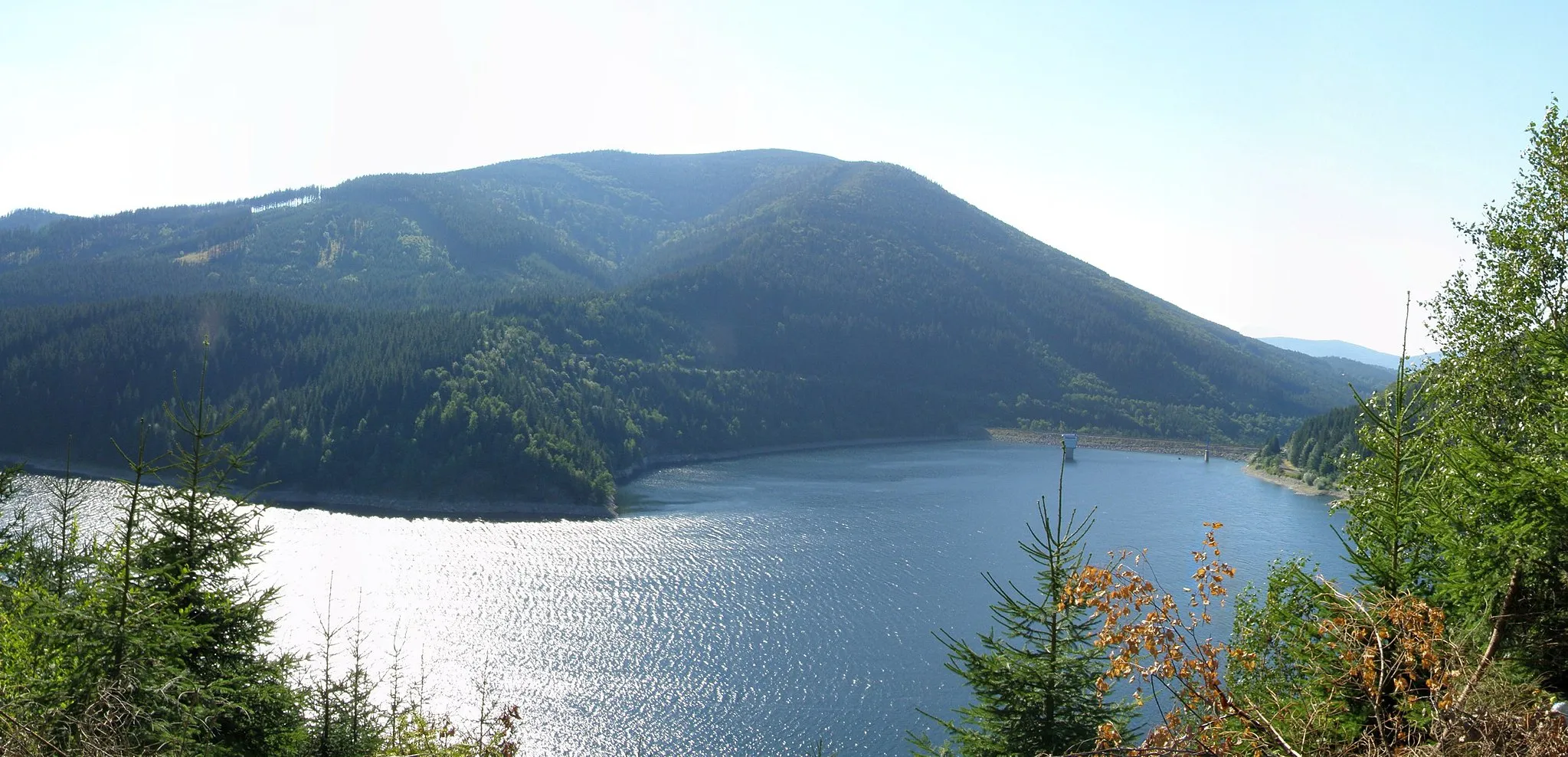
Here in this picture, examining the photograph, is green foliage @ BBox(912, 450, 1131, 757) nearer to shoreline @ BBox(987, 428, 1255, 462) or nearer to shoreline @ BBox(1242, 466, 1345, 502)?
shoreline @ BBox(1242, 466, 1345, 502)

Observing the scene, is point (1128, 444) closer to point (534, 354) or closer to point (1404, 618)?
point (534, 354)

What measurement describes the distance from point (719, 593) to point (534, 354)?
66311 millimetres

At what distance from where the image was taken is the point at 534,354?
4208 inches

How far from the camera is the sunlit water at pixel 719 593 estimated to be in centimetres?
3347

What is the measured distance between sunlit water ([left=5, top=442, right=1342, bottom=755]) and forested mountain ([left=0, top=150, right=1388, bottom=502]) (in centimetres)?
1375

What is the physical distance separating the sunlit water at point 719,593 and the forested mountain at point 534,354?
13.7 m

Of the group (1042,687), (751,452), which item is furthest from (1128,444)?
(1042,687)

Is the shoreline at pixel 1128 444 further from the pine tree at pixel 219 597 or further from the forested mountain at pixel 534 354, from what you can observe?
the pine tree at pixel 219 597

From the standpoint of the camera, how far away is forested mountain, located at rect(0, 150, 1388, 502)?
8181 cm

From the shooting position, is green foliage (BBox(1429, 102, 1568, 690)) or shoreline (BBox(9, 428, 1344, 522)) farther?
shoreline (BBox(9, 428, 1344, 522))

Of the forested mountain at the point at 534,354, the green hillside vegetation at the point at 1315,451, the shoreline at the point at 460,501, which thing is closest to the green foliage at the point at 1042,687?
the shoreline at the point at 460,501

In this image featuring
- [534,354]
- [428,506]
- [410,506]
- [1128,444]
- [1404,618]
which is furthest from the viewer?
[1128,444]

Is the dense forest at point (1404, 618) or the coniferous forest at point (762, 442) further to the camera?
the coniferous forest at point (762, 442)

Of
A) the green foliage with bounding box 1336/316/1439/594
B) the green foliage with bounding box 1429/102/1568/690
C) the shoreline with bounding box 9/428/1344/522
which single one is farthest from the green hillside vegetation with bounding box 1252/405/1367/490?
the green foliage with bounding box 1336/316/1439/594
